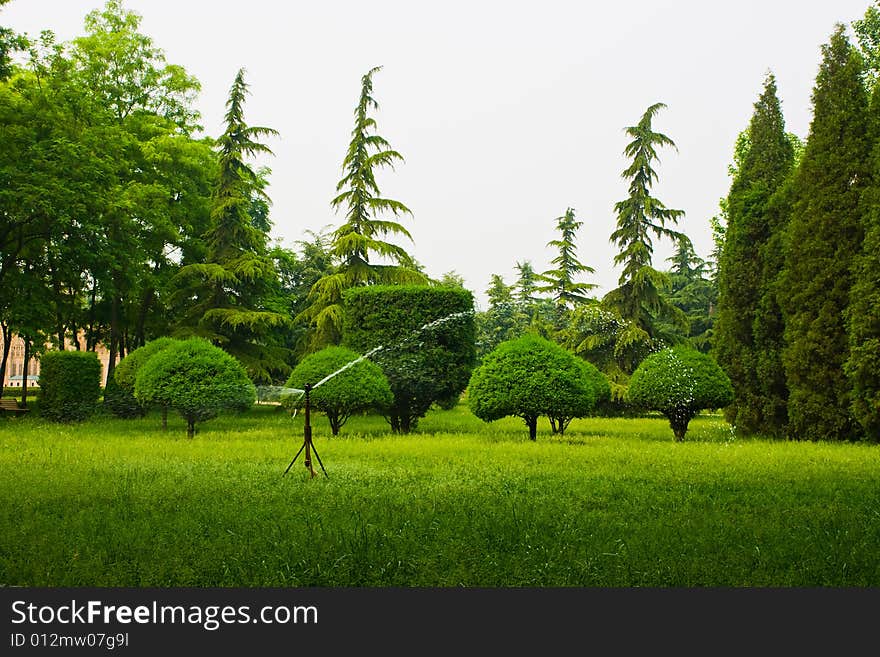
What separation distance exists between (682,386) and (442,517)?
838 centimetres

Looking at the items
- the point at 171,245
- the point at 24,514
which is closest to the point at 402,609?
the point at 24,514

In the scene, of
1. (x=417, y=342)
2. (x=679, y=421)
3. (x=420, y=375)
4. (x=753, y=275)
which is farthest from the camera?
(x=753, y=275)

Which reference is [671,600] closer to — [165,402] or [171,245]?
[165,402]

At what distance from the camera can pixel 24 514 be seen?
17.9 feet

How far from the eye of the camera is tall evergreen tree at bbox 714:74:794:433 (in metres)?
13.9

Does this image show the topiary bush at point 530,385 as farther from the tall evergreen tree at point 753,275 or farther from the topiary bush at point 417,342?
the tall evergreen tree at point 753,275

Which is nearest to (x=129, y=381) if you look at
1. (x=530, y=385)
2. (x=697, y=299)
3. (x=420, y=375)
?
(x=420, y=375)

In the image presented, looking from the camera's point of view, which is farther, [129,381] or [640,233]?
[640,233]

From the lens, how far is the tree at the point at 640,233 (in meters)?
20.9

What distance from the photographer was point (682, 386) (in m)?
12.4

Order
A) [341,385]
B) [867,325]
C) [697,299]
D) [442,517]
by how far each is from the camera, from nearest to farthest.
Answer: [442,517] → [867,325] → [341,385] → [697,299]

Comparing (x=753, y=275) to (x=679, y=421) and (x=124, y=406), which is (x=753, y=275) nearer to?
(x=679, y=421)

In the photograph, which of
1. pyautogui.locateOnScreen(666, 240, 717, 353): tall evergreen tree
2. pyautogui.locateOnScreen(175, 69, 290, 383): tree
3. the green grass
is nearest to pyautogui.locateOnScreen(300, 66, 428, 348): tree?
pyautogui.locateOnScreen(175, 69, 290, 383): tree

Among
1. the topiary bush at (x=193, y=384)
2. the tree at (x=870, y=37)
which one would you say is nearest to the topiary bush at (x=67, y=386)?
the topiary bush at (x=193, y=384)
